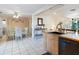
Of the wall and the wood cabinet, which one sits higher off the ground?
the wall

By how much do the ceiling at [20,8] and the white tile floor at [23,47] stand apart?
58cm

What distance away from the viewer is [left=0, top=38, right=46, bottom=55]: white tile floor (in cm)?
220

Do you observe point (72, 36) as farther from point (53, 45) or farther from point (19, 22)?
point (19, 22)

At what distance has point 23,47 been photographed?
7.43 ft

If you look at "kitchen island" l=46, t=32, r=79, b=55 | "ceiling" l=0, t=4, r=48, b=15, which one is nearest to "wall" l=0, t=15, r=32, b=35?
"ceiling" l=0, t=4, r=48, b=15

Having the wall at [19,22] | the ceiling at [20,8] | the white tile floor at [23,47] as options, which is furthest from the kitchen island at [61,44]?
the ceiling at [20,8]

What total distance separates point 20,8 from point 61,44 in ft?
3.70

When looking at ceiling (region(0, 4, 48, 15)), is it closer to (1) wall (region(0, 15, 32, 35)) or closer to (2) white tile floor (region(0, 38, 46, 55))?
(1) wall (region(0, 15, 32, 35))

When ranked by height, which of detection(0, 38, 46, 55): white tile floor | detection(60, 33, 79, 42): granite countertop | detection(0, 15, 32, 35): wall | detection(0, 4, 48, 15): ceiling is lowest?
detection(0, 38, 46, 55): white tile floor

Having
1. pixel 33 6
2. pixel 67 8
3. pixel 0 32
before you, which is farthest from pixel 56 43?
pixel 0 32

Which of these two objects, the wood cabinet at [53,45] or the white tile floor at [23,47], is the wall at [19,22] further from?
the wood cabinet at [53,45]

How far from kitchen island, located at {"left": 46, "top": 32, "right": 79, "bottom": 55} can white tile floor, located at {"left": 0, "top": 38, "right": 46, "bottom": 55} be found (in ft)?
0.65

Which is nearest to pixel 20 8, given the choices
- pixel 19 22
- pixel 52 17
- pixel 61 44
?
pixel 19 22
